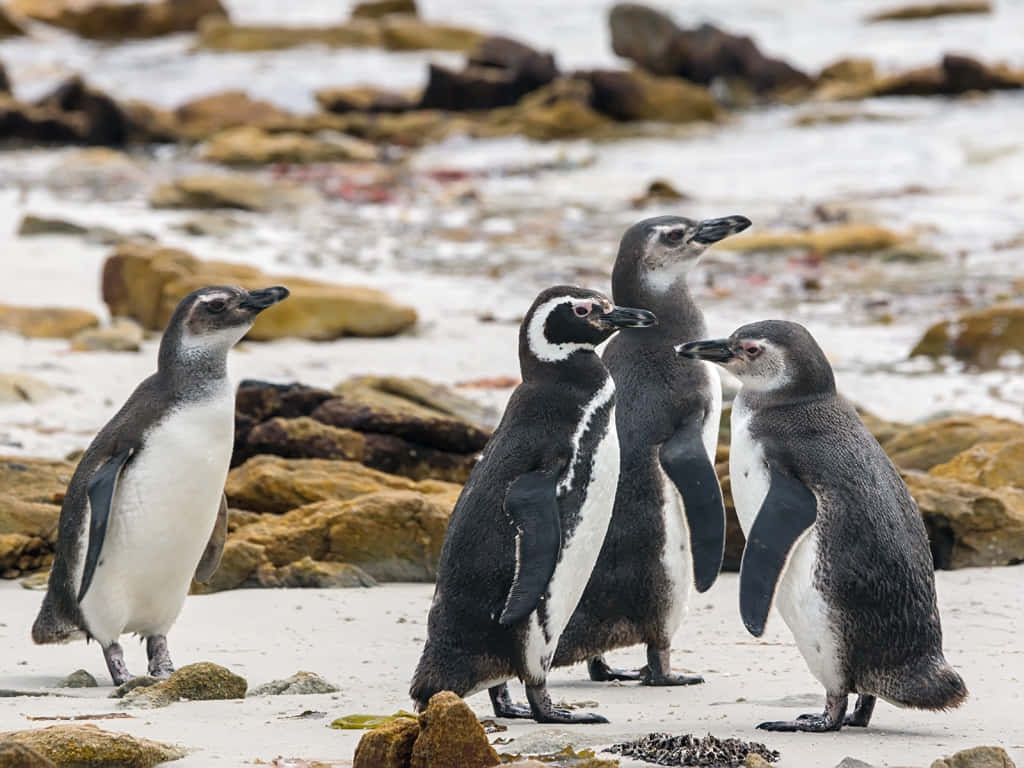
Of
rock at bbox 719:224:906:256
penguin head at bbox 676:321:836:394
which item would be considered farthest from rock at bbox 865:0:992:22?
penguin head at bbox 676:321:836:394

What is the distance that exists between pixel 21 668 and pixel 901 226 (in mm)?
13909

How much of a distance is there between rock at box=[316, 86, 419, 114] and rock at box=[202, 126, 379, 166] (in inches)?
174

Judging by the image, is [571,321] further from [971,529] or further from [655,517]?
[971,529]

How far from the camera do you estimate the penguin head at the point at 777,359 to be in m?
4.66

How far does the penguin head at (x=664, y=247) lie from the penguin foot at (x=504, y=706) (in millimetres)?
1772

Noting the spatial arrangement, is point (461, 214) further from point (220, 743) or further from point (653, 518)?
point (220, 743)

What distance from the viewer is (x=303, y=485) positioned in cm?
706

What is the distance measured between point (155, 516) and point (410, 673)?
937mm

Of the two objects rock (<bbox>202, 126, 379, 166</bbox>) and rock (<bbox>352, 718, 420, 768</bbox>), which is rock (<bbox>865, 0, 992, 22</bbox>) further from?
rock (<bbox>352, 718, 420, 768</bbox>)

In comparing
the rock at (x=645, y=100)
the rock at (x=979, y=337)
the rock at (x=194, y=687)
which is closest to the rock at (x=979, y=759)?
the rock at (x=194, y=687)

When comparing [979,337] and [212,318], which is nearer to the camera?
[212,318]

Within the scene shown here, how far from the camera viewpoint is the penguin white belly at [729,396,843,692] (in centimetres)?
436

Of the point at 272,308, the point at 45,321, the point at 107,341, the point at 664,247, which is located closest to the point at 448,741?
the point at 664,247

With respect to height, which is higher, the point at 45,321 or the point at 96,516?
the point at 96,516
